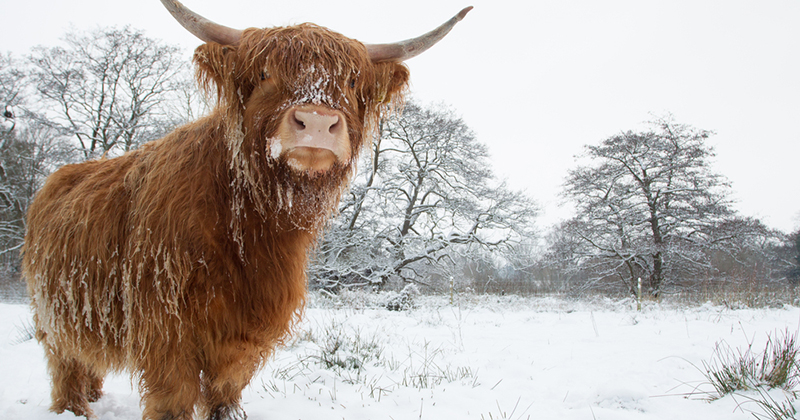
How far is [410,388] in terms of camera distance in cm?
285

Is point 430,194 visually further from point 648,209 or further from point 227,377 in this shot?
point 227,377

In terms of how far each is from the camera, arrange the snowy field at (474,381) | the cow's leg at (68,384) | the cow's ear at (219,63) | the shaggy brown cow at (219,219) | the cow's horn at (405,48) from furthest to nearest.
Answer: the cow's leg at (68,384) < the snowy field at (474,381) < the cow's horn at (405,48) < the cow's ear at (219,63) < the shaggy brown cow at (219,219)

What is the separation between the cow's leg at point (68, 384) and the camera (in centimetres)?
245

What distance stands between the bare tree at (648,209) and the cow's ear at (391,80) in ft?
50.7

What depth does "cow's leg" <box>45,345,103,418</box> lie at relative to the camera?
8.05 ft

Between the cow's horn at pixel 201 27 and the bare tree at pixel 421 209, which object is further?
the bare tree at pixel 421 209

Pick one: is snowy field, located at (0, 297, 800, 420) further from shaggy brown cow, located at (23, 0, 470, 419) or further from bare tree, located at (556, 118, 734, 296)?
bare tree, located at (556, 118, 734, 296)

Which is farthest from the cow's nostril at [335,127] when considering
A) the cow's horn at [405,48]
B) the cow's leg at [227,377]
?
the cow's leg at [227,377]

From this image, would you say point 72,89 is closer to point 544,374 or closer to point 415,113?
point 415,113

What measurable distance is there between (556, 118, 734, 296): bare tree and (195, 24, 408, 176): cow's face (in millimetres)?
15917

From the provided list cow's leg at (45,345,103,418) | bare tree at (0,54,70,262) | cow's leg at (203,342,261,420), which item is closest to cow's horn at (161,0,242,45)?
cow's leg at (203,342,261,420)

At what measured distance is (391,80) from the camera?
218 centimetres

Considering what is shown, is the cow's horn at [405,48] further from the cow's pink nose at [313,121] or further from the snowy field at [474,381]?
the snowy field at [474,381]

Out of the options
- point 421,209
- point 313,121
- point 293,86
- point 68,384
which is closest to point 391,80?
point 293,86
